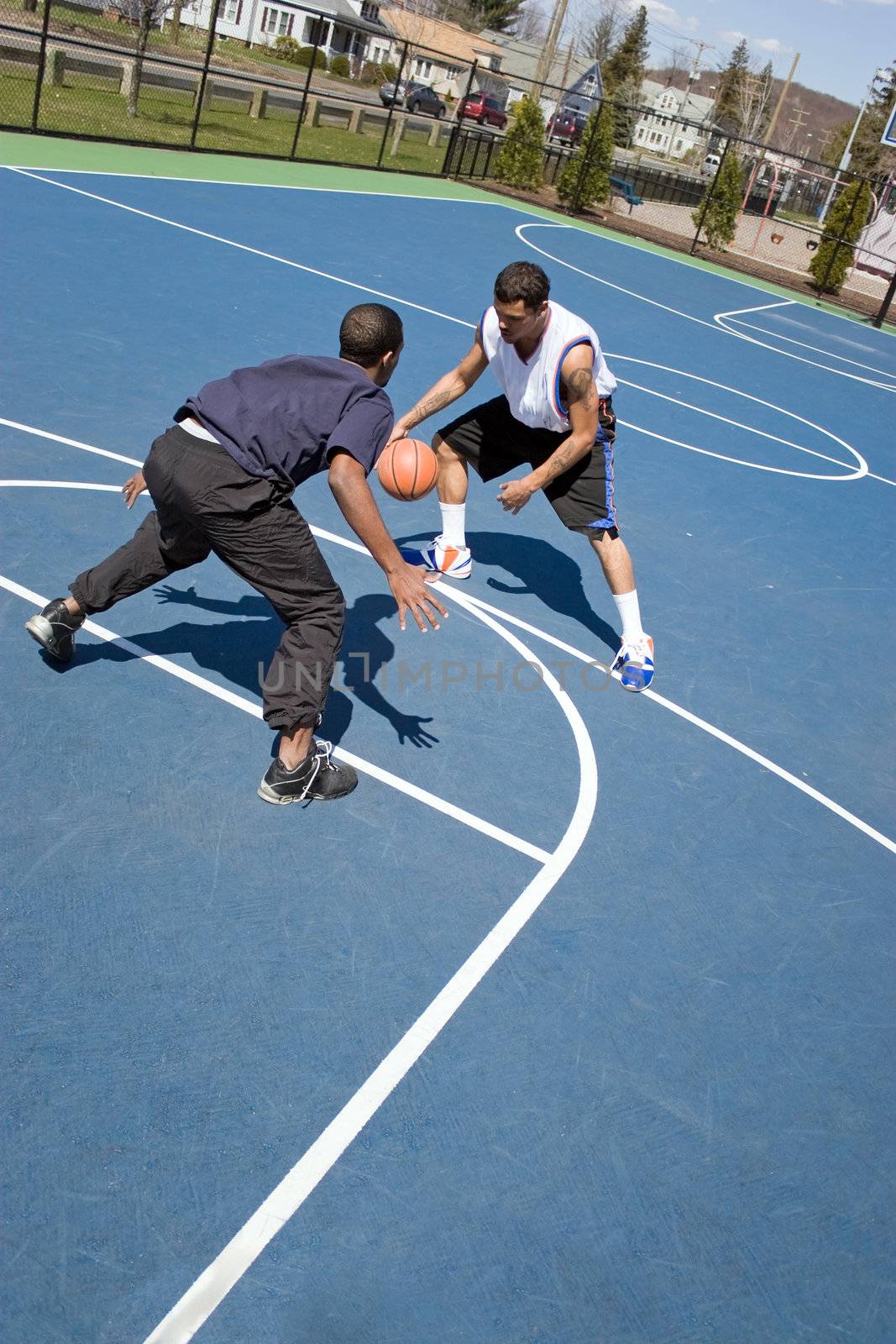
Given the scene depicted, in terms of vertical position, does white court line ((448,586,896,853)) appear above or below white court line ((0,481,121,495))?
below

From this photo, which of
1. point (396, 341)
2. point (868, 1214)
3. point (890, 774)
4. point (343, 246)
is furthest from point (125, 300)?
point (868, 1214)

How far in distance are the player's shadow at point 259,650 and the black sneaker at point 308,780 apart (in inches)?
18.6

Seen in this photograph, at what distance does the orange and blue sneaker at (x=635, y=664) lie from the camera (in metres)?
5.99

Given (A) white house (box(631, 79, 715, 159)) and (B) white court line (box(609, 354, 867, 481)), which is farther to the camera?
(A) white house (box(631, 79, 715, 159))

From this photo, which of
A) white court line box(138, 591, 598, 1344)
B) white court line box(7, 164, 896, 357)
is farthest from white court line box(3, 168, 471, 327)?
white court line box(138, 591, 598, 1344)

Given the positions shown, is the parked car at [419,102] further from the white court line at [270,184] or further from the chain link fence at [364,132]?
the white court line at [270,184]

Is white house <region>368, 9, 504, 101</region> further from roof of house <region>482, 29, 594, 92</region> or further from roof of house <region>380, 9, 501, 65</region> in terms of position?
roof of house <region>482, 29, 594, 92</region>

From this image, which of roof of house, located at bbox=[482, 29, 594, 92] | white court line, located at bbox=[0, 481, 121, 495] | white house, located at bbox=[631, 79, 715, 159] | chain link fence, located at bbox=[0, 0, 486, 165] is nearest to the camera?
white court line, located at bbox=[0, 481, 121, 495]

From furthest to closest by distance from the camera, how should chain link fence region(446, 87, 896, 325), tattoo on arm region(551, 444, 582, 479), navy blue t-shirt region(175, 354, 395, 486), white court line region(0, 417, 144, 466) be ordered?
chain link fence region(446, 87, 896, 325), white court line region(0, 417, 144, 466), tattoo on arm region(551, 444, 582, 479), navy blue t-shirt region(175, 354, 395, 486)

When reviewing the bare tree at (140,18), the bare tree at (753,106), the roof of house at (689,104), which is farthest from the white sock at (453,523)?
the roof of house at (689,104)

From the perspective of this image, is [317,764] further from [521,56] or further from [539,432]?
[521,56]

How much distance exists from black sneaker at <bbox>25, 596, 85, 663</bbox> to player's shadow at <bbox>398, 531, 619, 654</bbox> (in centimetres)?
275

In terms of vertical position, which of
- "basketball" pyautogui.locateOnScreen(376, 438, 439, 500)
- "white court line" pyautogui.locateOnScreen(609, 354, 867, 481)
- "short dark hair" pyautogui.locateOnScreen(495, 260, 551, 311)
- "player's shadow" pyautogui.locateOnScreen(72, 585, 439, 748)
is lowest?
"player's shadow" pyautogui.locateOnScreen(72, 585, 439, 748)

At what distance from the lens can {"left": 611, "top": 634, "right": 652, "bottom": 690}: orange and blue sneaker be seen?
5.99 meters
